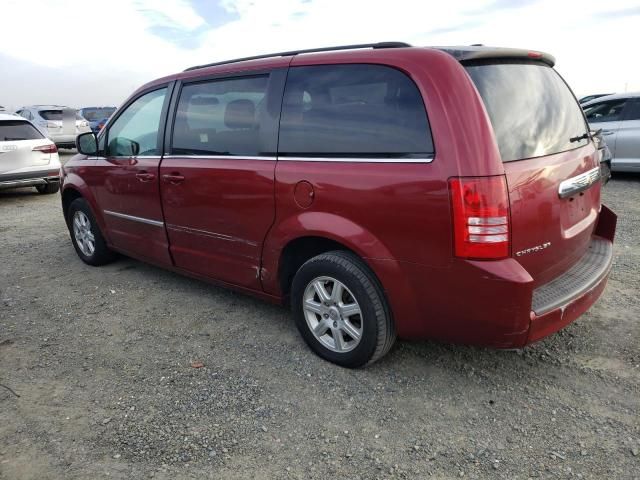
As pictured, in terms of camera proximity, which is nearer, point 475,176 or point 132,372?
point 475,176

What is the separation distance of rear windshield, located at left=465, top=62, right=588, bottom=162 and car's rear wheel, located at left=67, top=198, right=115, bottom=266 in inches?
155

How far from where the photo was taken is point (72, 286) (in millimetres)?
4750

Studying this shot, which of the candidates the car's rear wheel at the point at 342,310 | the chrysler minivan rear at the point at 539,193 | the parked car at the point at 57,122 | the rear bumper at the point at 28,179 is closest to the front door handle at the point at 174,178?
the car's rear wheel at the point at 342,310

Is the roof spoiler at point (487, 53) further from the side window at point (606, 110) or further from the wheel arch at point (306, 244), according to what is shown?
the side window at point (606, 110)

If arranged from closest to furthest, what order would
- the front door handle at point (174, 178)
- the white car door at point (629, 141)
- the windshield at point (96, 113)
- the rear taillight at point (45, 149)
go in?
1. the front door handle at point (174, 178)
2. the white car door at point (629, 141)
3. the rear taillight at point (45, 149)
4. the windshield at point (96, 113)

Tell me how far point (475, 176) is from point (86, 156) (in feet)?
12.9

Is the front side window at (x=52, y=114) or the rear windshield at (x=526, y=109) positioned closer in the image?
the rear windshield at (x=526, y=109)

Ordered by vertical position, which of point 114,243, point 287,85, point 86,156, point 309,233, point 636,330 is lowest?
point 636,330

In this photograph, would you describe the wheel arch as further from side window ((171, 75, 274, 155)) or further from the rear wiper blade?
the rear wiper blade

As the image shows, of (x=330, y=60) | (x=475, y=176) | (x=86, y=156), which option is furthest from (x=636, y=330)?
(x=86, y=156)

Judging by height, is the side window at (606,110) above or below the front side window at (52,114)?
below

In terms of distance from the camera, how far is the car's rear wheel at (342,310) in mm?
2881

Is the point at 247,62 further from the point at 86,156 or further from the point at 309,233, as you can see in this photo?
the point at 86,156

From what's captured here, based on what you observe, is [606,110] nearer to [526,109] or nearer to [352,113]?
[526,109]
